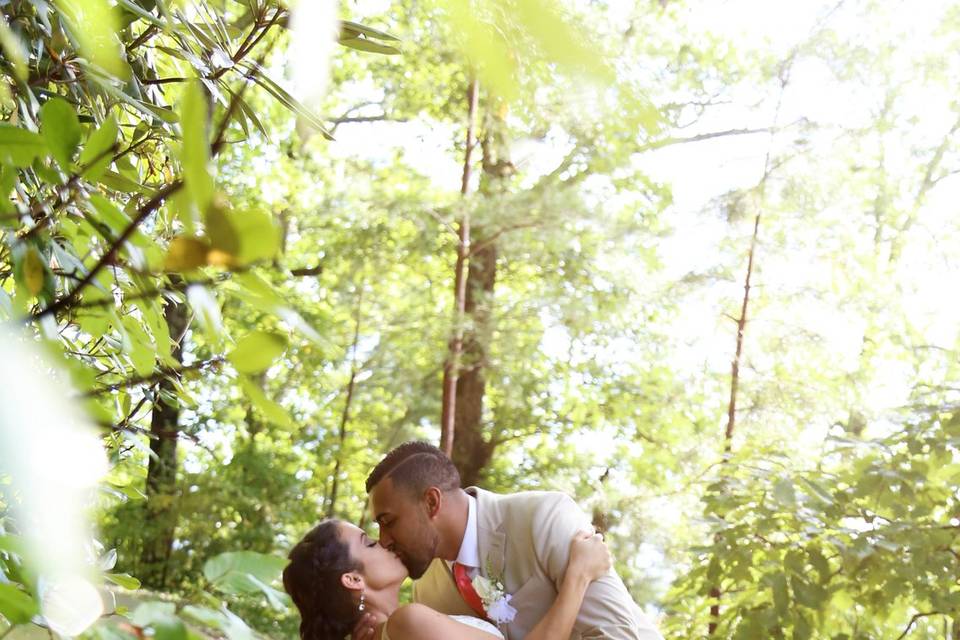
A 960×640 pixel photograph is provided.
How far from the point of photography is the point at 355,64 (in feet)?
30.6

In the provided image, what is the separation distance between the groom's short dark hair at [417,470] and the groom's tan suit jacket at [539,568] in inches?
3.7

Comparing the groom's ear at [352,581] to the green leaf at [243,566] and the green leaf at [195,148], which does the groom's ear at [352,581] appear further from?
the green leaf at [195,148]

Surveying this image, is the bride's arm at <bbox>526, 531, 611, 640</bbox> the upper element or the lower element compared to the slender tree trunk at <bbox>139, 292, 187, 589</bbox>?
upper

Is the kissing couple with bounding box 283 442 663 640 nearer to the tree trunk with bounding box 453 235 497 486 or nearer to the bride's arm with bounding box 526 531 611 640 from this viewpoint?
the bride's arm with bounding box 526 531 611 640

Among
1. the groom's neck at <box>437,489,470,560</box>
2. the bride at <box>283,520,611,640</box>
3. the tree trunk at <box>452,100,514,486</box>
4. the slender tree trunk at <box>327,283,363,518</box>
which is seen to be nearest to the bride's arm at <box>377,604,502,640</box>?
the bride at <box>283,520,611,640</box>

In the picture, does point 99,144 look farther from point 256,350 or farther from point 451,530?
point 451,530

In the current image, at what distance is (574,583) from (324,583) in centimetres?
47

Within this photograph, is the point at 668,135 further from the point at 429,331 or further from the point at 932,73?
the point at 932,73

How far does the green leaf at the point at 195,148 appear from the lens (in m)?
0.26

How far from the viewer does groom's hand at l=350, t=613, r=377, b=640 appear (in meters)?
1.97

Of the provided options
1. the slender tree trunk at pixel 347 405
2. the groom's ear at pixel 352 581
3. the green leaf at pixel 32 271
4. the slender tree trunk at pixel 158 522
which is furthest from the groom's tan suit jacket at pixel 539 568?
the slender tree trunk at pixel 158 522

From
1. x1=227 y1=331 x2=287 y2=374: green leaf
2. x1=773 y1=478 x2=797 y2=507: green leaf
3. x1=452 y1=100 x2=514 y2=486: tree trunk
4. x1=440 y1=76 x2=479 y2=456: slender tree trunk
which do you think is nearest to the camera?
x1=227 y1=331 x2=287 y2=374: green leaf

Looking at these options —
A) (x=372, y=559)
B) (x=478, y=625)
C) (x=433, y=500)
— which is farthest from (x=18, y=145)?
(x=433, y=500)

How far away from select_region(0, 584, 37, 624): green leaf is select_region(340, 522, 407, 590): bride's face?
160 centimetres
